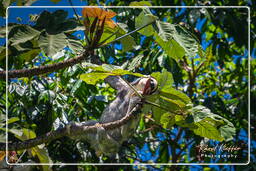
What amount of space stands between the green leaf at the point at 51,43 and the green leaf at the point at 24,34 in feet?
0.10

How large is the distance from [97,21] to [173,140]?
141cm

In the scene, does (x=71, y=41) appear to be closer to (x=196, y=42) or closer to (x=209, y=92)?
(x=196, y=42)

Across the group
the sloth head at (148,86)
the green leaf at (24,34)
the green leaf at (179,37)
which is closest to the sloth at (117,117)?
the sloth head at (148,86)

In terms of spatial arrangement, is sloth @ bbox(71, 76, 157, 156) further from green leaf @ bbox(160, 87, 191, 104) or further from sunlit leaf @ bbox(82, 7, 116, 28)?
sunlit leaf @ bbox(82, 7, 116, 28)

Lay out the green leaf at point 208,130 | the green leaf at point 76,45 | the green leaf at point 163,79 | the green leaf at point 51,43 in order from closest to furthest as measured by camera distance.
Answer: the green leaf at point 51,43 < the green leaf at point 76,45 < the green leaf at point 163,79 < the green leaf at point 208,130

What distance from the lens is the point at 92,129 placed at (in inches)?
85.4

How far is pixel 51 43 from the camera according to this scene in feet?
5.61

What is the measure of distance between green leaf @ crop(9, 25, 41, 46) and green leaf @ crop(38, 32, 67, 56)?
1.2 inches

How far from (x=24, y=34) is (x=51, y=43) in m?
0.14

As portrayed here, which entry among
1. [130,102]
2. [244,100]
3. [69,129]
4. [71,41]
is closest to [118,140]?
[130,102]

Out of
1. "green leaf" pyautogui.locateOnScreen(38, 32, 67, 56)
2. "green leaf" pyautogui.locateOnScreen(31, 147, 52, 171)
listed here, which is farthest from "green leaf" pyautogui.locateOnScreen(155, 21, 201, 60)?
"green leaf" pyautogui.locateOnScreen(31, 147, 52, 171)

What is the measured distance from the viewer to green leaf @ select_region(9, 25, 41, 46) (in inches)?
68.6

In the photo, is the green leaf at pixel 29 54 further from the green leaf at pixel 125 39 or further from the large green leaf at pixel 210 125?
the large green leaf at pixel 210 125

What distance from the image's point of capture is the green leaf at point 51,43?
1.67 metres
